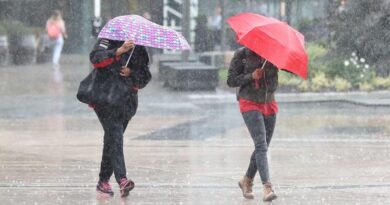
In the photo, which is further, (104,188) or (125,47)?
(104,188)

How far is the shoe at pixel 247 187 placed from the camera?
376 inches

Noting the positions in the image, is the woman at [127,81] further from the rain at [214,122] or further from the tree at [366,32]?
the tree at [366,32]

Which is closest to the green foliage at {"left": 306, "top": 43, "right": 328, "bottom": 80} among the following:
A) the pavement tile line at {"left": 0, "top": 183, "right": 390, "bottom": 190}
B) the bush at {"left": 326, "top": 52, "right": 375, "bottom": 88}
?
the bush at {"left": 326, "top": 52, "right": 375, "bottom": 88}

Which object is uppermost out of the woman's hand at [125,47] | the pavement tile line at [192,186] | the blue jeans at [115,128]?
the woman's hand at [125,47]

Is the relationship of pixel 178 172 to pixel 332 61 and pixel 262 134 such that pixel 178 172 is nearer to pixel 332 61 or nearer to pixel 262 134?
pixel 262 134

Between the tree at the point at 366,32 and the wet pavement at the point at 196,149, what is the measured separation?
8.13 feet

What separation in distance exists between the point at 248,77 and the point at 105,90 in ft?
4.15

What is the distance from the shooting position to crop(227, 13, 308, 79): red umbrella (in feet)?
29.7

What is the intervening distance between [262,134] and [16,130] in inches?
262

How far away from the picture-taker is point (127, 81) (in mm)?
9359

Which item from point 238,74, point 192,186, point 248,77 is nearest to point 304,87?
point 192,186

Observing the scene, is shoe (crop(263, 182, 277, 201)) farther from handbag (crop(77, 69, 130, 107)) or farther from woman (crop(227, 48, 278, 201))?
handbag (crop(77, 69, 130, 107))

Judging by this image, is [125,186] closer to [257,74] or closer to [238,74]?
[238,74]

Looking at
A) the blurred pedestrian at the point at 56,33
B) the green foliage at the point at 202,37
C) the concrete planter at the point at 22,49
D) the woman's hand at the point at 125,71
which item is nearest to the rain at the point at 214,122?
the woman's hand at the point at 125,71
